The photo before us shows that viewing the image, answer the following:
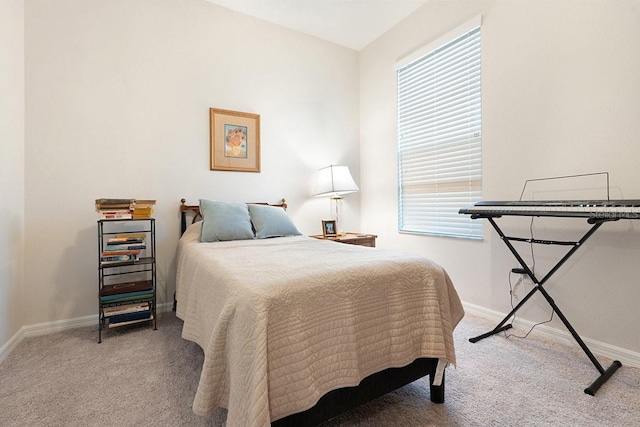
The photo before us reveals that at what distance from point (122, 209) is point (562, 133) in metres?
3.21

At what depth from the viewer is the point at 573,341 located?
1943 millimetres

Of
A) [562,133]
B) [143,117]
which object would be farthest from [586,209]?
[143,117]

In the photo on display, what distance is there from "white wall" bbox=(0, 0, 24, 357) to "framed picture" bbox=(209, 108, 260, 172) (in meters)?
1.35

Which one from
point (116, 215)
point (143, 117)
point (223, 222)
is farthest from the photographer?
point (143, 117)

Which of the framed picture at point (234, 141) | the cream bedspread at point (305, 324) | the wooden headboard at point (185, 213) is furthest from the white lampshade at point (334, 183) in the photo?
the cream bedspread at point (305, 324)

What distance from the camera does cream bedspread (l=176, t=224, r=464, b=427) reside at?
37.3 inches

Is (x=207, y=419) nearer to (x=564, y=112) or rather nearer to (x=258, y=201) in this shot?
(x=258, y=201)

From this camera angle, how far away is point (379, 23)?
324cm

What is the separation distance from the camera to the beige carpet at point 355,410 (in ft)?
4.26

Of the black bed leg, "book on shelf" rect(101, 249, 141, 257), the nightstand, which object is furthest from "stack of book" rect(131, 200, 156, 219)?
the black bed leg

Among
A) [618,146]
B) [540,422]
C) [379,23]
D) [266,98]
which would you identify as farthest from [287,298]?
[379,23]

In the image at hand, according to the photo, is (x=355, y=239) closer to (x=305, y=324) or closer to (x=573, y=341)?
(x=573, y=341)

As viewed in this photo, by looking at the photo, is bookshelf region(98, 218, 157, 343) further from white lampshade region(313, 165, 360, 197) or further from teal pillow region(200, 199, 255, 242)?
white lampshade region(313, 165, 360, 197)

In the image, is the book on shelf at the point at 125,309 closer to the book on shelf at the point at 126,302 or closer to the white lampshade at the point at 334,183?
the book on shelf at the point at 126,302
